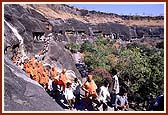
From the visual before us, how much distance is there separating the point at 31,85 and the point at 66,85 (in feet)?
2.28

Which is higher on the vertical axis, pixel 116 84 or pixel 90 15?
pixel 90 15

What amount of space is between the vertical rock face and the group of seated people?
400 millimetres

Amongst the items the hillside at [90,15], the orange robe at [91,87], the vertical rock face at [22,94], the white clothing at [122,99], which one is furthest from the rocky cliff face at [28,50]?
the white clothing at [122,99]

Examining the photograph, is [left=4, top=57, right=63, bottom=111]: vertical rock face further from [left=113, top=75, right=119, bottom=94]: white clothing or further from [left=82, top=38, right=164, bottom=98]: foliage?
[left=82, top=38, right=164, bottom=98]: foliage

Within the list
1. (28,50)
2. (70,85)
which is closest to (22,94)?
(70,85)

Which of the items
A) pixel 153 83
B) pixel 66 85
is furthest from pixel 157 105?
pixel 66 85

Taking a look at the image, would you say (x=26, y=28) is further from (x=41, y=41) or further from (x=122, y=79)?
(x=122, y=79)

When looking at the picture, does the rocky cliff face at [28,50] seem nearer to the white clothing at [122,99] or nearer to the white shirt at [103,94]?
the white shirt at [103,94]

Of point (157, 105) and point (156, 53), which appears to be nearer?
point (157, 105)

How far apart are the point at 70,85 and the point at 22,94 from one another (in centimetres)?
105

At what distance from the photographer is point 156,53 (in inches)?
349

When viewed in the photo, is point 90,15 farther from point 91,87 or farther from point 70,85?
point 91,87

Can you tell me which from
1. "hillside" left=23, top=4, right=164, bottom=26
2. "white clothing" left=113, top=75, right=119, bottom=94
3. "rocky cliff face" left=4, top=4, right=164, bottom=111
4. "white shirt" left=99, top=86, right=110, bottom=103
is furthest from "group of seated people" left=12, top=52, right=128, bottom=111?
"hillside" left=23, top=4, right=164, bottom=26

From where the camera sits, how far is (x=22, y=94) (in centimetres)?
779
